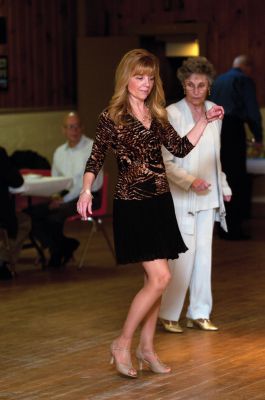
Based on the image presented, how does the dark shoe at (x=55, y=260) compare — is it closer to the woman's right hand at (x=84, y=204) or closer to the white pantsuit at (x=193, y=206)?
the white pantsuit at (x=193, y=206)

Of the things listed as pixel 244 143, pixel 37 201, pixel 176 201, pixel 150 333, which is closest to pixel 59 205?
pixel 37 201

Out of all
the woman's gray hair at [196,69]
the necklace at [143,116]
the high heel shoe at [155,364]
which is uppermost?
the woman's gray hair at [196,69]

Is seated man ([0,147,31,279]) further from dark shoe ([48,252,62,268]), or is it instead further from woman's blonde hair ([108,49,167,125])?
woman's blonde hair ([108,49,167,125])

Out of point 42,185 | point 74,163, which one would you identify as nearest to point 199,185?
point 42,185

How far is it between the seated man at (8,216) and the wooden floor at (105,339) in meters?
0.17

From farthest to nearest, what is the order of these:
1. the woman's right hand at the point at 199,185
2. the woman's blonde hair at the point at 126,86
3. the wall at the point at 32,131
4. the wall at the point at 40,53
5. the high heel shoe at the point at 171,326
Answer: the wall at the point at 40,53 → the wall at the point at 32,131 → the high heel shoe at the point at 171,326 → the woman's right hand at the point at 199,185 → the woman's blonde hair at the point at 126,86

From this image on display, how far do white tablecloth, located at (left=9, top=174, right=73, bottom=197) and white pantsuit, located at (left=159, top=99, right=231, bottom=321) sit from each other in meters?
2.84

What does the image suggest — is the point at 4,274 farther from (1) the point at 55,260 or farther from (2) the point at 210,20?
(2) the point at 210,20

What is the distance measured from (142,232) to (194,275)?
137 centimetres

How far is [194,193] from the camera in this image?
21.7 feet

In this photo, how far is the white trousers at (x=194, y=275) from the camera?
6.67 m

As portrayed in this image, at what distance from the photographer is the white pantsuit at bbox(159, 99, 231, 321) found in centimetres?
661

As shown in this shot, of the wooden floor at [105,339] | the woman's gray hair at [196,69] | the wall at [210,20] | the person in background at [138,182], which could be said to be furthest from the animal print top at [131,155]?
the wall at [210,20]

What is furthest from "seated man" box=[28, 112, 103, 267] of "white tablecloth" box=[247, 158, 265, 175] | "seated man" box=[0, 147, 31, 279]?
"white tablecloth" box=[247, 158, 265, 175]
